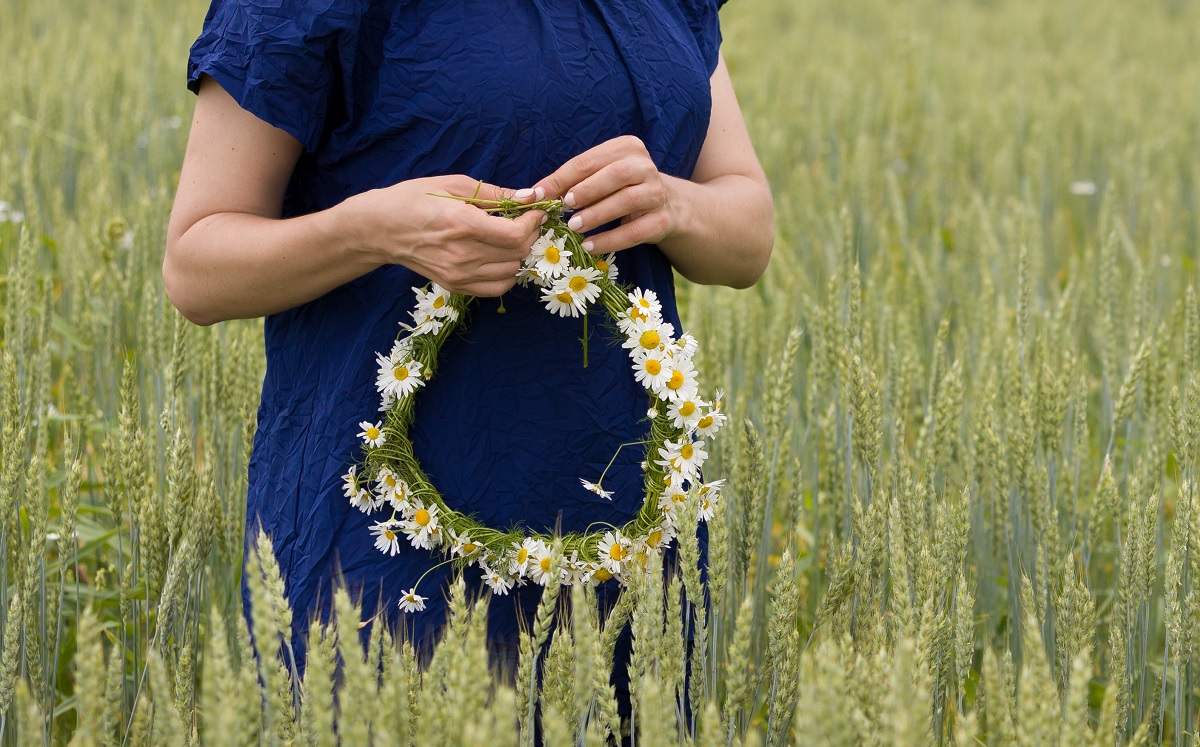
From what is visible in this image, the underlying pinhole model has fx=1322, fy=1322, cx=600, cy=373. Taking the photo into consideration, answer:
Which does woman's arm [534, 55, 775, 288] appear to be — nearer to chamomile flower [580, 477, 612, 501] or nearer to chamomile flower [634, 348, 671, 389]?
chamomile flower [634, 348, 671, 389]

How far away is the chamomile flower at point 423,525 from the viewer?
1.41m

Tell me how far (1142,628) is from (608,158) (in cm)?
87

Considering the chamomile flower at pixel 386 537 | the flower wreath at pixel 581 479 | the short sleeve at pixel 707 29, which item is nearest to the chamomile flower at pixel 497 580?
the flower wreath at pixel 581 479

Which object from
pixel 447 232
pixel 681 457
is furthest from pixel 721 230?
pixel 447 232

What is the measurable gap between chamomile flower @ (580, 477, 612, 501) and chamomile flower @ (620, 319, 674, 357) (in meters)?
0.15

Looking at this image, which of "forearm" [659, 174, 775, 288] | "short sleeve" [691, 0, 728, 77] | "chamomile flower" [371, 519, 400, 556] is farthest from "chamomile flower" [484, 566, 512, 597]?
"short sleeve" [691, 0, 728, 77]

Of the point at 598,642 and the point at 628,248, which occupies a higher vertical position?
the point at 628,248

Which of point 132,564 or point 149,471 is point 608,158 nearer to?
point 132,564

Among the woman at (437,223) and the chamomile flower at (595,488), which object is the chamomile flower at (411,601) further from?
the chamomile flower at (595,488)

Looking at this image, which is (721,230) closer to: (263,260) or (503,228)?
(503,228)

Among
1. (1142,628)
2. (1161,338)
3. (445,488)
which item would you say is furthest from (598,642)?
(1161,338)

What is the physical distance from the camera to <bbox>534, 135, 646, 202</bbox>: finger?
1313 mm

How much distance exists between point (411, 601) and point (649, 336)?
1.29 ft

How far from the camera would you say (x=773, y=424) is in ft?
5.95
